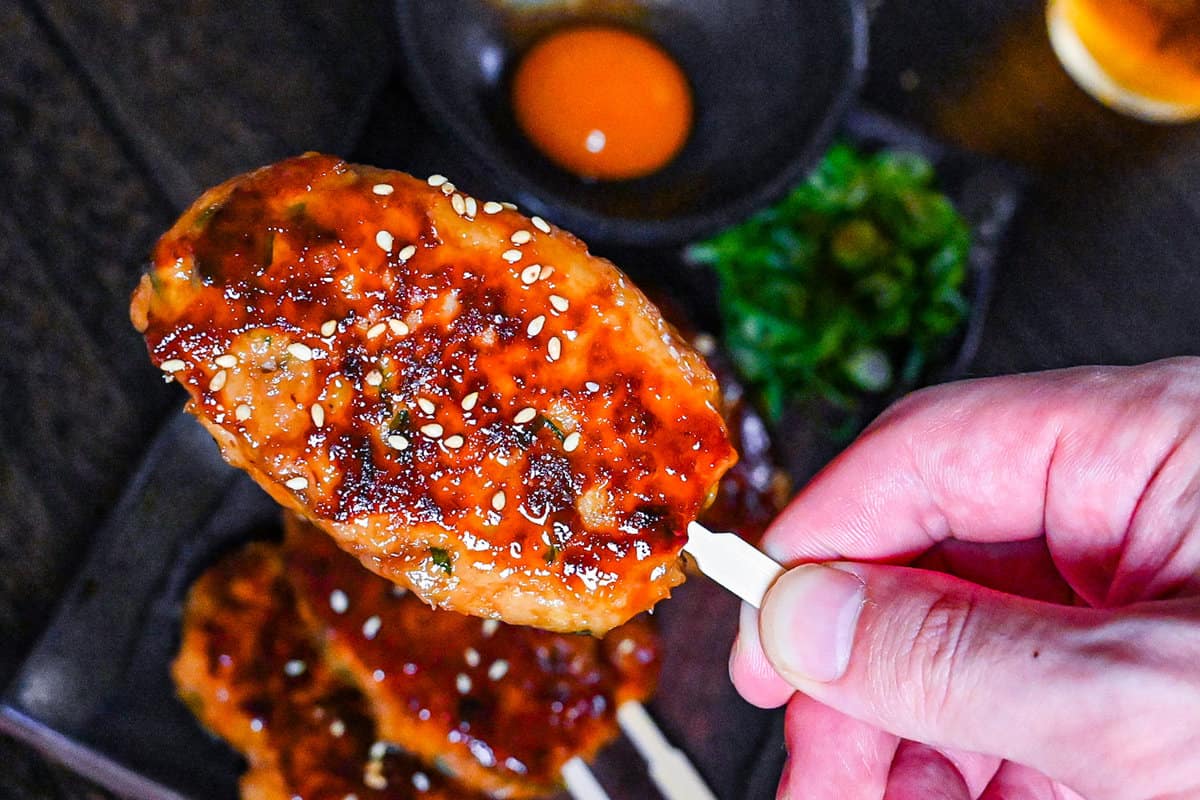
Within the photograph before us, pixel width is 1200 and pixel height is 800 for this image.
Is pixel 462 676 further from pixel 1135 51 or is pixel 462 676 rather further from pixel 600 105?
pixel 1135 51

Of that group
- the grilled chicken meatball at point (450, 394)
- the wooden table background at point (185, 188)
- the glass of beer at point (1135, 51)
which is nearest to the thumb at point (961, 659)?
the grilled chicken meatball at point (450, 394)

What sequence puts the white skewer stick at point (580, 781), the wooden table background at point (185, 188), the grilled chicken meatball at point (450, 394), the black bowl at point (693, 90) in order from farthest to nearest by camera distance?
the wooden table background at point (185, 188)
the white skewer stick at point (580, 781)
the black bowl at point (693, 90)
the grilled chicken meatball at point (450, 394)

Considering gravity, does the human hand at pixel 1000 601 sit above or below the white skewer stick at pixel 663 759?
above

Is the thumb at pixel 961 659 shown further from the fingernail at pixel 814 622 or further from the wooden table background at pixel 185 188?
the wooden table background at pixel 185 188

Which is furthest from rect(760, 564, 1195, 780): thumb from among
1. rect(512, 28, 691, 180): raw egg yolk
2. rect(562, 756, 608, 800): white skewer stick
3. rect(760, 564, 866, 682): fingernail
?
rect(512, 28, 691, 180): raw egg yolk

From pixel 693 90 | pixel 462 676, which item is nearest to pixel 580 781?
pixel 462 676

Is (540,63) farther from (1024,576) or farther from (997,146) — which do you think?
(1024,576)

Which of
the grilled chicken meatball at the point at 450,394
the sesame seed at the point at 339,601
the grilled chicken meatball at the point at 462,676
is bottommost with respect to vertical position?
the grilled chicken meatball at the point at 462,676
